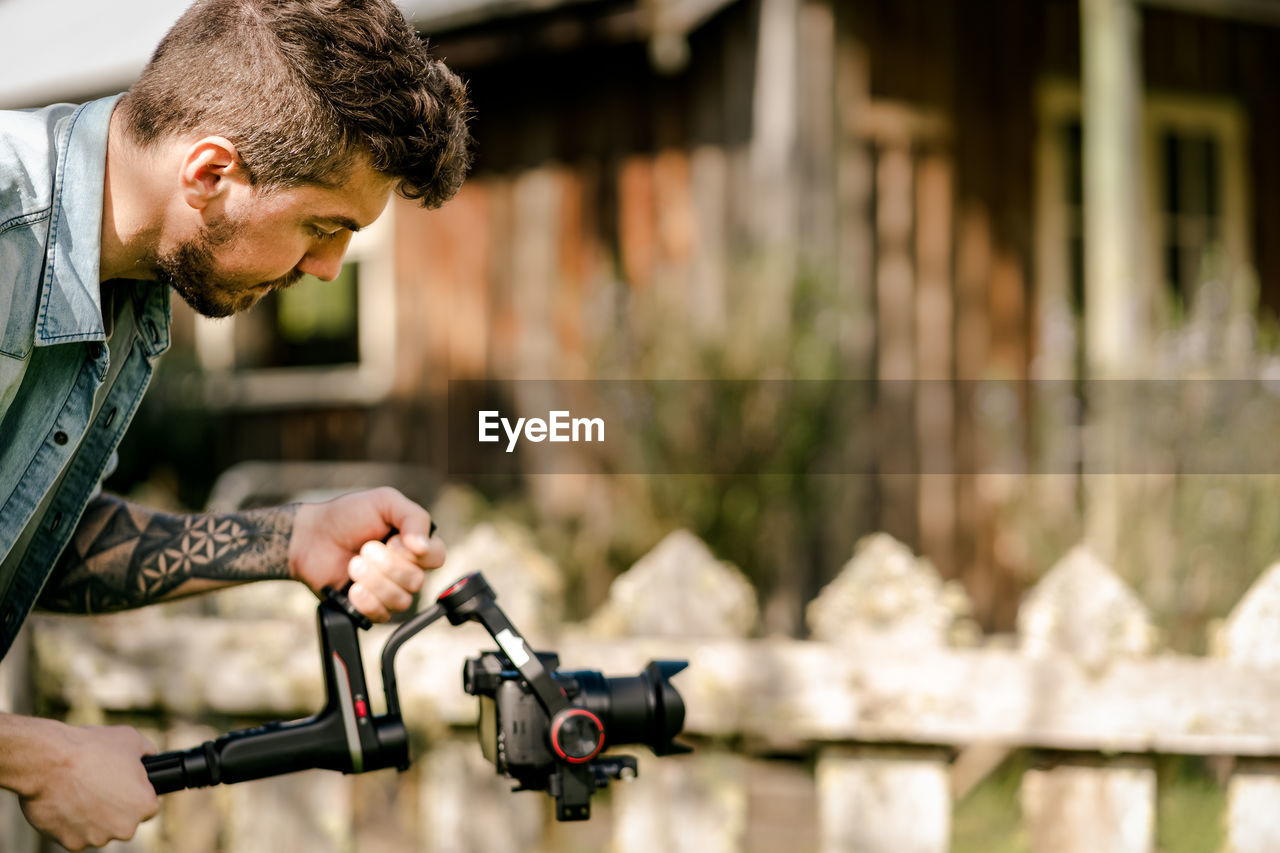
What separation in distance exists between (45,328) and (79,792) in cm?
63

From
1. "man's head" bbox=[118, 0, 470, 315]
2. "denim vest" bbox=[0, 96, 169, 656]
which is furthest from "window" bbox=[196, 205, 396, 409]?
"man's head" bbox=[118, 0, 470, 315]

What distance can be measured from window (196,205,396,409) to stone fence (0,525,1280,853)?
4.68 metres

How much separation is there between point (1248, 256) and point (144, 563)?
6.54 meters

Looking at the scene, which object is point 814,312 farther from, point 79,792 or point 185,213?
point 79,792

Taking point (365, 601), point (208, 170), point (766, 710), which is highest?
point (208, 170)

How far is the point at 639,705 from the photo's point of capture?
1730 millimetres

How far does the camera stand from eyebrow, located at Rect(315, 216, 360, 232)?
5.83 ft

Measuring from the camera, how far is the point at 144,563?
2.03m

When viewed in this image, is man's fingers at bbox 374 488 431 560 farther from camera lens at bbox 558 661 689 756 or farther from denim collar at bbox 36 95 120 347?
denim collar at bbox 36 95 120 347

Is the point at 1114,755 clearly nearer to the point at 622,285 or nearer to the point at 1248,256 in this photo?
the point at 622,285

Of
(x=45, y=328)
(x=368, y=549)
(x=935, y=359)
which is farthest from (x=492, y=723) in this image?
(x=935, y=359)

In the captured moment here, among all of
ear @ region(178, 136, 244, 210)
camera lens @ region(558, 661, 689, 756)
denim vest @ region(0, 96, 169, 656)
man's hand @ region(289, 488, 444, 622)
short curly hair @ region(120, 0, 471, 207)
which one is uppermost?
short curly hair @ region(120, 0, 471, 207)

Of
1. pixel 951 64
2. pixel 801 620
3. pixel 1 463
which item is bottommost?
pixel 801 620

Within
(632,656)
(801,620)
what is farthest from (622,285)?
(632,656)
